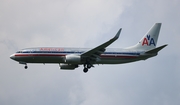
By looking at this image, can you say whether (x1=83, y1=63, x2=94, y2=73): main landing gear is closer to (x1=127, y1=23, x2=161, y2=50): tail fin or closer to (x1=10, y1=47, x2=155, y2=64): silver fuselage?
(x1=10, y1=47, x2=155, y2=64): silver fuselage

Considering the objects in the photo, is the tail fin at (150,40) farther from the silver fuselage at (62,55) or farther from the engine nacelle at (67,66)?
the engine nacelle at (67,66)

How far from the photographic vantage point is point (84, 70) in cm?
7369

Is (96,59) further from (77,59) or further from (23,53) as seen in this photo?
(23,53)

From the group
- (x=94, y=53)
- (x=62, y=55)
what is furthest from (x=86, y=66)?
(x=62, y=55)

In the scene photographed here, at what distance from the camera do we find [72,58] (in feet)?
232

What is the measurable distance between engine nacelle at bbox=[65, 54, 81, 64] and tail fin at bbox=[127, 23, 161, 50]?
37.2 ft

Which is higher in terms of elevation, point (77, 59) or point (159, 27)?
point (159, 27)

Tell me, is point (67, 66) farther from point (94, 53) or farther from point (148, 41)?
point (148, 41)

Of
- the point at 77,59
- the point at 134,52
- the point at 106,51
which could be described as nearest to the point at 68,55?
the point at 77,59

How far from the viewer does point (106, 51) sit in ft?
242

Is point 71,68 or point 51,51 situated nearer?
point 51,51

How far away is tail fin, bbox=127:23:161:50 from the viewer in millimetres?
77562

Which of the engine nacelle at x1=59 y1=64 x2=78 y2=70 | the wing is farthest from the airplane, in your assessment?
the engine nacelle at x1=59 y1=64 x2=78 y2=70

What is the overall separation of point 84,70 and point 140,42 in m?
12.1
